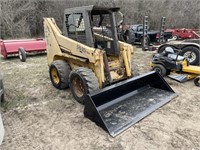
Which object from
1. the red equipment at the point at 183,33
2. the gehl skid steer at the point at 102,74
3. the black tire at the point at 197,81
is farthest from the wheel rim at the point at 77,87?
the red equipment at the point at 183,33

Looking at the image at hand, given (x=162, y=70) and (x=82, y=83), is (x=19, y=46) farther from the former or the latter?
(x=162, y=70)

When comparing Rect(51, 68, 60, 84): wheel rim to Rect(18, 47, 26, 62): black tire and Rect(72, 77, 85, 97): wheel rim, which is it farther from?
Rect(18, 47, 26, 62): black tire

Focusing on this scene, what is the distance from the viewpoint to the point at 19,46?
27.3ft

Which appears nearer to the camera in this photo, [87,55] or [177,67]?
[87,55]

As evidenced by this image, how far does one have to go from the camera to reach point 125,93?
405 cm

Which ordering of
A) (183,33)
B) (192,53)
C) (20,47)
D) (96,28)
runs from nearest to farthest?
(96,28), (192,53), (20,47), (183,33)

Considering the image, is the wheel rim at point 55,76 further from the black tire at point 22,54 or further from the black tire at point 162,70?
the black tire at point 22,54

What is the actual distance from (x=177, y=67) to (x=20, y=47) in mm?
6307

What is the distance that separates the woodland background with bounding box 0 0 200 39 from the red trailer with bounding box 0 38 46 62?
16.7ft

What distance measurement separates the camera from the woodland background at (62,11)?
1276cm

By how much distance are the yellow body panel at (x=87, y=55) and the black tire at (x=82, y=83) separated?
0.19 m

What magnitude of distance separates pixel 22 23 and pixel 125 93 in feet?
37.7

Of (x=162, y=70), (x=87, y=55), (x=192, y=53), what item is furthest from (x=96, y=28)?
(x=192, y=53)

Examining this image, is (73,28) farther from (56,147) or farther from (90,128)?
(56,147)
